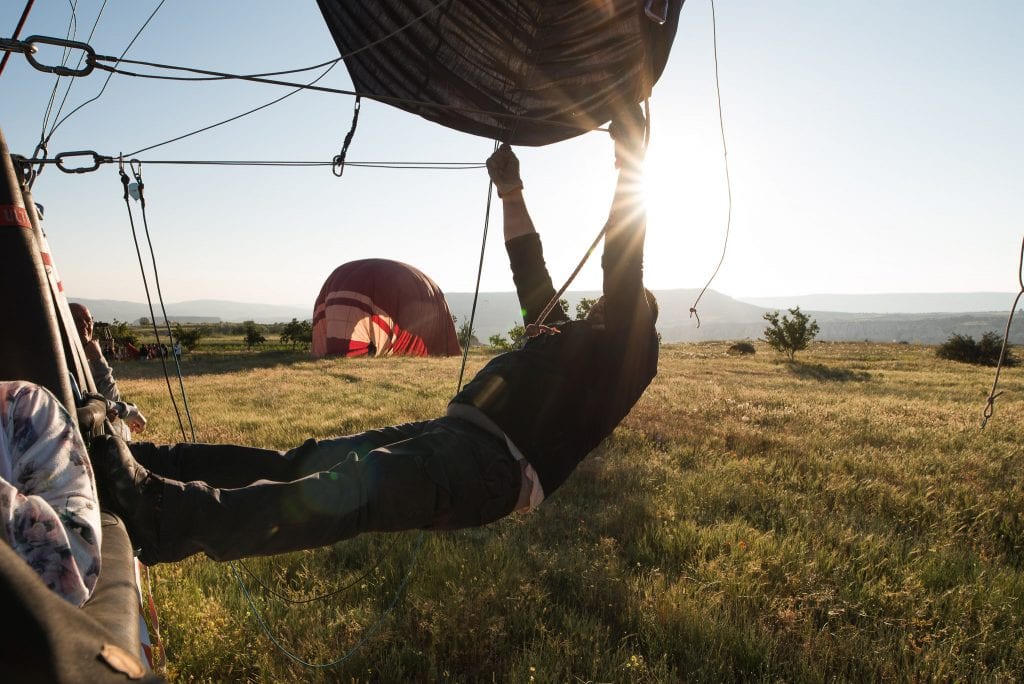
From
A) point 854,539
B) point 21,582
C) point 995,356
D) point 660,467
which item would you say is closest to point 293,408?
point 660,467

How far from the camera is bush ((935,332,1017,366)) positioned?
3353 centimetres

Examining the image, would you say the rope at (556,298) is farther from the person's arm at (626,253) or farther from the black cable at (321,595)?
the black cable at (321,595)

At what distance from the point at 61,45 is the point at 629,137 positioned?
10.3 ft

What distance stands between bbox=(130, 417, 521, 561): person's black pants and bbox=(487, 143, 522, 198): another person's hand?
70.5 inches

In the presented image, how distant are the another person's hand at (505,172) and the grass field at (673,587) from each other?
2571mm

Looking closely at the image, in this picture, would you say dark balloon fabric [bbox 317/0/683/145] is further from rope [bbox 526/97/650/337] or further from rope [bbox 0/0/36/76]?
rope [bbox 0/0/36/76]

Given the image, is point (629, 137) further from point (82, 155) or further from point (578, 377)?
point (82, 155)

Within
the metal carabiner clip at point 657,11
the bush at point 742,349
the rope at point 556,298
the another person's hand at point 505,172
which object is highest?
the metal carabiner clip at point 657,11

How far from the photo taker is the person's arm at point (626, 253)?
2910mm

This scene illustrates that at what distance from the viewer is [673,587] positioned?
126 inches

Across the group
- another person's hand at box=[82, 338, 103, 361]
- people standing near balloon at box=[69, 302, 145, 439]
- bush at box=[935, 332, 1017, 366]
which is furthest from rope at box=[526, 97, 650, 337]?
bush at box=[935, 332, 1017, 366]

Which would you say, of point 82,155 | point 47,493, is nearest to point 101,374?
point 82,155

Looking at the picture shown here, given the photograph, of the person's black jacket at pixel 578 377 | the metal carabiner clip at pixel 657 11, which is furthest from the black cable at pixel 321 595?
the metal carabiner clip at pixel 657 11

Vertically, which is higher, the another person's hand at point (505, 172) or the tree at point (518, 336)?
the another person's hand at point (505, 172)
